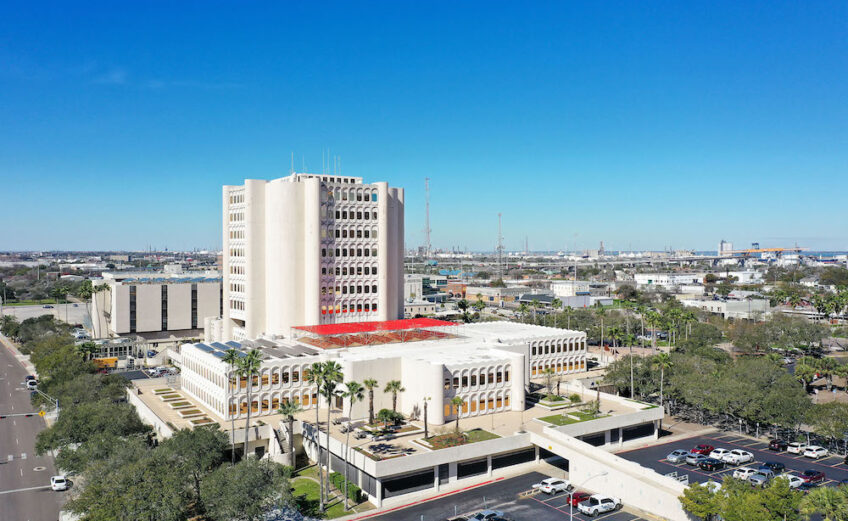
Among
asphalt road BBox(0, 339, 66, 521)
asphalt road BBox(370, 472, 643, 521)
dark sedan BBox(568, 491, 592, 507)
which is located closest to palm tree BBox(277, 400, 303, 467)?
asphalt road BBox(370, 472, 643, 521)

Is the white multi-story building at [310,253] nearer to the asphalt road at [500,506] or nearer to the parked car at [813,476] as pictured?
the asphalt road at [500,506]

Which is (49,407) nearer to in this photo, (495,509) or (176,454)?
(176,454)

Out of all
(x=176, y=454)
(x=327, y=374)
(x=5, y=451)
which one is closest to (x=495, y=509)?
(x=327, y=374)

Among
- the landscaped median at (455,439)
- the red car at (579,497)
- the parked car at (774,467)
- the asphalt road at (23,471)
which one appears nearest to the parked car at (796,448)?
the parked car at (774,467)

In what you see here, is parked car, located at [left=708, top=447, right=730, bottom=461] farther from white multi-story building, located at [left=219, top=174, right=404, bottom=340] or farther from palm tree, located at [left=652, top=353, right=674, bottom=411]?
white multi-story building, located at [left=219, top=174, right=404, bottom=340]

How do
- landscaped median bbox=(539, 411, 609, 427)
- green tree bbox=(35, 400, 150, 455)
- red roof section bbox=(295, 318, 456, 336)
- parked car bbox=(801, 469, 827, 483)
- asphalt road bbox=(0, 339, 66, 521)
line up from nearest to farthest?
asphalt road bbox=(0, 339, 66, 521) → parked car bbox=(801, 469, 827, 483) → green tree bbox=(35, 400, 150, 455) → landscaped median bbox=(539, 411, 609, 427) → red roof section bbox=(295, 318, 456, 336)

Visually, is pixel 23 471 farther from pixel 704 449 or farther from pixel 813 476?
pixel 813 476

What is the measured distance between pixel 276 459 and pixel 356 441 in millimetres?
9167

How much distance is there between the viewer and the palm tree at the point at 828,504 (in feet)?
142

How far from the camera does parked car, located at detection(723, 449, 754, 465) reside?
69062 mm

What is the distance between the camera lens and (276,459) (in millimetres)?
69500

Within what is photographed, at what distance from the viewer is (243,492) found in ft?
169

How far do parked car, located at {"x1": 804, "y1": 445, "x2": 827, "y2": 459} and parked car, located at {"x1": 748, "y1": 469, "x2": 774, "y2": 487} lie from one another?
1057 cm

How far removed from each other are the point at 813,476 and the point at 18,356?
16375cm
